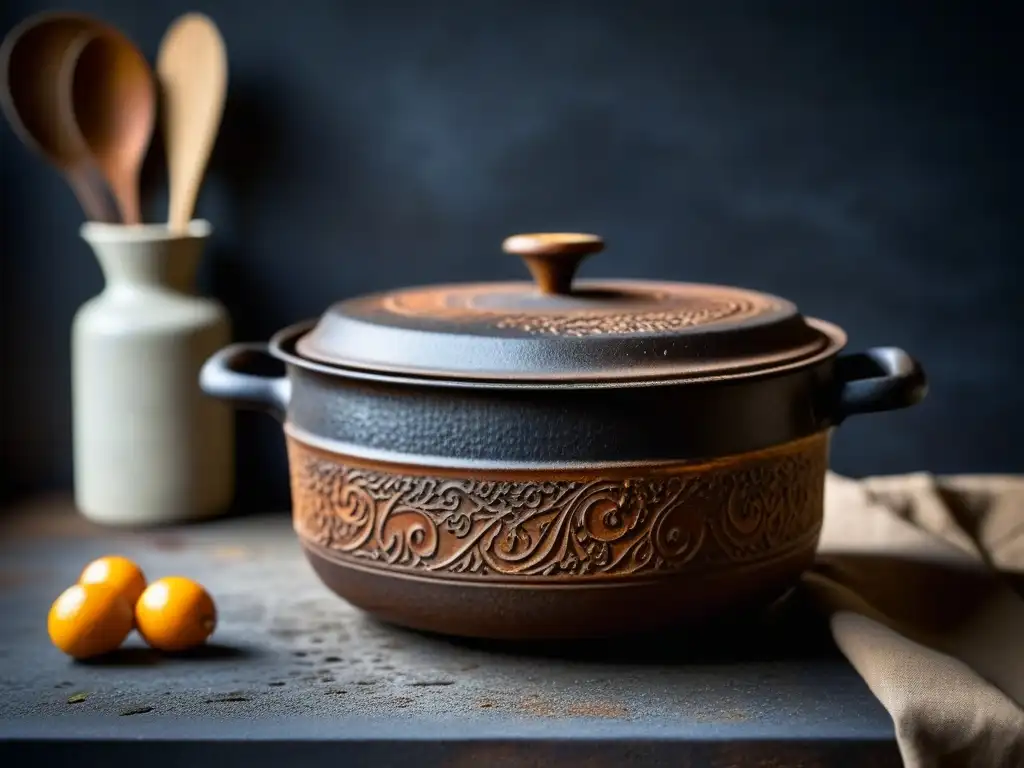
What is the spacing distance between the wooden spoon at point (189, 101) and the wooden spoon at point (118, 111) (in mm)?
33

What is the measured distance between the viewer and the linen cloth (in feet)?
3.35

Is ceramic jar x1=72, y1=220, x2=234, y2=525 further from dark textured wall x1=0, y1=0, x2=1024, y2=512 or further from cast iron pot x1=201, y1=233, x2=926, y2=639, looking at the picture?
cast iron pot x1=201, y1=233, x2=926, y2=639

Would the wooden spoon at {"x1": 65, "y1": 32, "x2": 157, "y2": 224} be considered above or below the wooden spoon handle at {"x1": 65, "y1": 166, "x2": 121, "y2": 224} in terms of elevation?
above

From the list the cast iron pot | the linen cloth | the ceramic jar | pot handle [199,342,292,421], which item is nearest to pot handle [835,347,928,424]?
the cast iron pot

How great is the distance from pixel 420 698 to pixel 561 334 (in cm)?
31

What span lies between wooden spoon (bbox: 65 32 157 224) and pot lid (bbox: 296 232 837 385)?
481 mm

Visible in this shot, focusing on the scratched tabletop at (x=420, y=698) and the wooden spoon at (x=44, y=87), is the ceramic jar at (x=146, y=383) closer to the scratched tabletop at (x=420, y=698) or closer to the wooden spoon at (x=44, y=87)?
the wooden spoon at (x=44, y=87)

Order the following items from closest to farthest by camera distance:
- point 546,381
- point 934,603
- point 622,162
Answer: point 546,381, point 934,603, point 622,162

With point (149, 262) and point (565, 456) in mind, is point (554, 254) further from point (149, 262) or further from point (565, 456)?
point (149, 262)

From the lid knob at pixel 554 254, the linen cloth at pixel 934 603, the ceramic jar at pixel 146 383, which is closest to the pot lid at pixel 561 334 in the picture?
the lid knob at pixel 554 254

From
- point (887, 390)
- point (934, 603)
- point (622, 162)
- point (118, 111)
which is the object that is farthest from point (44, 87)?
point (934, 603)

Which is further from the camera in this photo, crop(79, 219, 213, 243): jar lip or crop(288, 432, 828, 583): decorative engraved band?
crop(79, 219, 213, 243): jar lip

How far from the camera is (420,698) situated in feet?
3.58

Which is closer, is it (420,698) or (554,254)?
(420,698)
